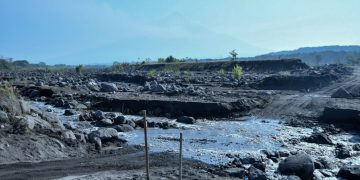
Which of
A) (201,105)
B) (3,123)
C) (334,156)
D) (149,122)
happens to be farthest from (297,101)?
(3,123)

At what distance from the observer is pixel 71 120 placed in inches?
1013

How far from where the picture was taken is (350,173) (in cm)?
1403

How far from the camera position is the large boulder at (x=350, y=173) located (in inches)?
546

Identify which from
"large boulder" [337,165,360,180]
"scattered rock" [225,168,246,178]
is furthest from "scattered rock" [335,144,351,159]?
"scattered rock" [225,168,246,178]

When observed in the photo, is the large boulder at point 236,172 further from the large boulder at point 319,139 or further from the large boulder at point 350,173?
the large boulder at point 319,139

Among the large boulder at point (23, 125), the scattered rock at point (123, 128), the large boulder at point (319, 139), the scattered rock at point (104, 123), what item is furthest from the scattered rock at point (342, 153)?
the large boulder at point (23, 125)

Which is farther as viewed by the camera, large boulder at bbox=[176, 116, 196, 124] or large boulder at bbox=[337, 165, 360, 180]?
large boulder at bbox=[176, 116, 196, 124]

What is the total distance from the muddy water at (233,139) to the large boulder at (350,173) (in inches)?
32.9

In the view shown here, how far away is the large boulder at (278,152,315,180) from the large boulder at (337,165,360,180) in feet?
2.94

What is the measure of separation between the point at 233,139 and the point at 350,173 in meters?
7.37

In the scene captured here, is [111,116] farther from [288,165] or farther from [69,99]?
[288,165]

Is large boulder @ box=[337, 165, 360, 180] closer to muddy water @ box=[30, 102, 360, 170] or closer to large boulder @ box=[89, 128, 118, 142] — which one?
muddy water @ box=[30, 102, 360, 170]

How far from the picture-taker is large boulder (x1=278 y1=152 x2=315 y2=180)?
46.6 ft

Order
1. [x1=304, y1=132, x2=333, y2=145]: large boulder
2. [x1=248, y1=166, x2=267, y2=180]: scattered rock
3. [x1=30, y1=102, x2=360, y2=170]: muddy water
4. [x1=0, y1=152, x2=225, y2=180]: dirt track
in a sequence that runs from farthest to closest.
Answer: [x1=304, y1=132, x2=333, y2=145]: large boulder → [x1=30, y1=102, x2=360, y2=170]: muddy water → [x1=248, y1=166, x2=267, y2=180]: scattered rock → [x1=0, y1=152, x2=225, y2=180]: dirt track
